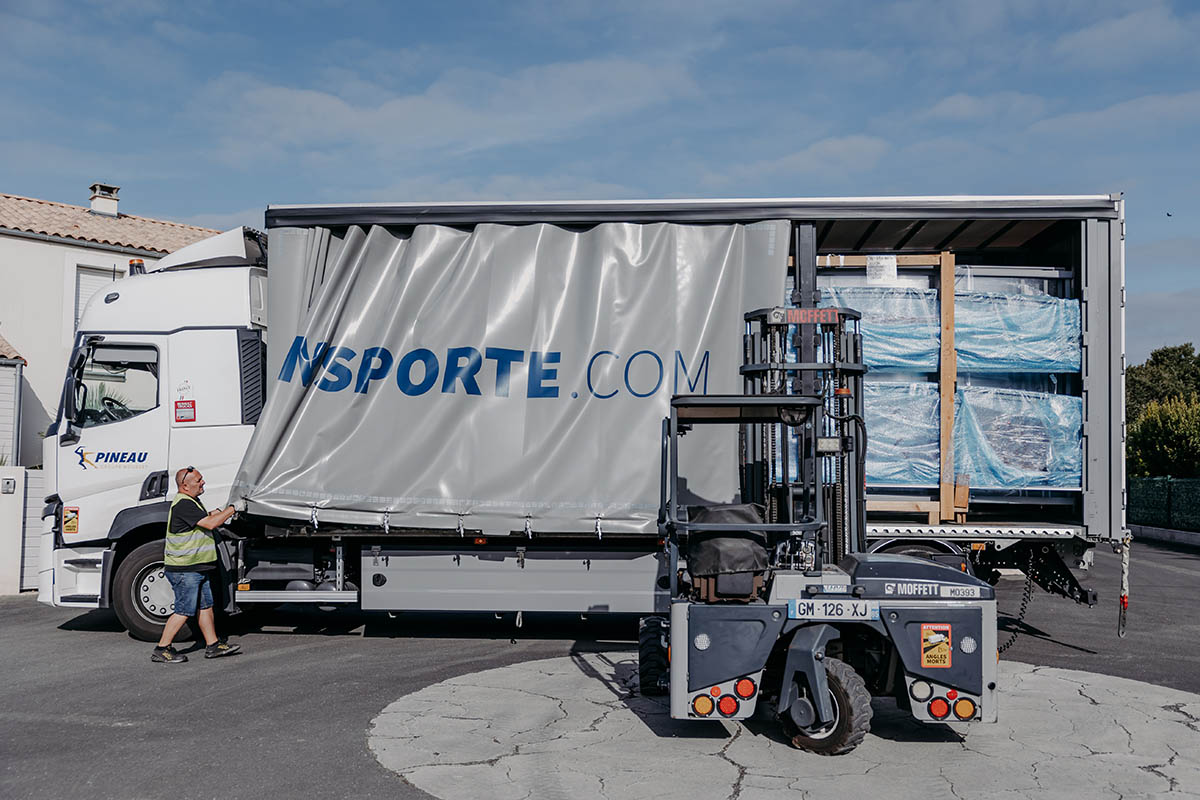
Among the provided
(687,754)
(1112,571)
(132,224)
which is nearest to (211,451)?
(687,754)

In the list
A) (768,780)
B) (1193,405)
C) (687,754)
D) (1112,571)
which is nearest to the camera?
(768,780)

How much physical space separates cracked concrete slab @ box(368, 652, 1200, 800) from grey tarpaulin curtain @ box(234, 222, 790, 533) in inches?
72.4

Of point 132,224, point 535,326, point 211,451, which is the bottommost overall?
point 211,451

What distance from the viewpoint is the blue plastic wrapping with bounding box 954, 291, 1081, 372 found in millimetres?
8570

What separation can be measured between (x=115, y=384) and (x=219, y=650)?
2670 millimetres

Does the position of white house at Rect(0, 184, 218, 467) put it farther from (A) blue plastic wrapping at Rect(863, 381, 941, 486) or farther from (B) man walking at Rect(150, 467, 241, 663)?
(A) blue plastic wrapping at Rect(863, 381, 941, 486)

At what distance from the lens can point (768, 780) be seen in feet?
17.3

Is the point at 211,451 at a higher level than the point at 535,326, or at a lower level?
lower

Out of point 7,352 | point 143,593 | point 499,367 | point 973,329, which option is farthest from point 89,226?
point 973,329

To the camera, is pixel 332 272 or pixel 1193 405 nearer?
pixel 332 272

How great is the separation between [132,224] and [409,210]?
1594 centimetres

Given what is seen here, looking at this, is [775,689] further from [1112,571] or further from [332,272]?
[1112,571]

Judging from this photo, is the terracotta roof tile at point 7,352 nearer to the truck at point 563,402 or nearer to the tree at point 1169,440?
the truck at point 563,402

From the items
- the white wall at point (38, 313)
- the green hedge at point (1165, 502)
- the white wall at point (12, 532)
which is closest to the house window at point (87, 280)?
the white wall at point (38, 313)
